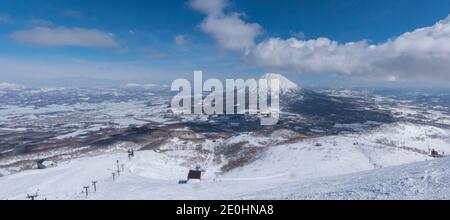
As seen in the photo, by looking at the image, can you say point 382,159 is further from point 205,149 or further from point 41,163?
point 41,163
